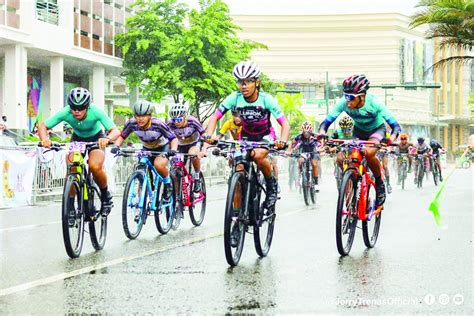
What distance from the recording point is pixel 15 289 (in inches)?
279

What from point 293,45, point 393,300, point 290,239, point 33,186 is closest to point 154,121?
point 290,239

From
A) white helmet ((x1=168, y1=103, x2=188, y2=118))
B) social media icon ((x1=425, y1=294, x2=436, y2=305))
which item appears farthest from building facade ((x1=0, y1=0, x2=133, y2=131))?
social media icon ((x1=425, y1=294, x2=436, y2=305))

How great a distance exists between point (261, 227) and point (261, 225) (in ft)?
0.63

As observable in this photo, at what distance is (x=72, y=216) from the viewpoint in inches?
356

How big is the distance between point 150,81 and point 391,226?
31.4 metres

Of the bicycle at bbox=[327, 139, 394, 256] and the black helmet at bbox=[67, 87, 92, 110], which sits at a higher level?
the black helmet at bbox=[67, 87, 92, 110]

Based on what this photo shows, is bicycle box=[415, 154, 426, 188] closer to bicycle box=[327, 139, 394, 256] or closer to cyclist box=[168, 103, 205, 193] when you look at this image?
cyclist box=[168, 103, 205, 193]

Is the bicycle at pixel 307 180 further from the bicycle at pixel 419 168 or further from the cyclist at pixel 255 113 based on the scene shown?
the bicycle at pixel 419 168

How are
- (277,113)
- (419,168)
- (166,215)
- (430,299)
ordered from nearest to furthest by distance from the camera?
(430,299), (277,113), (166,215), (419,168)

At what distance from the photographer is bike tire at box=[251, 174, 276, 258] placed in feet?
28.9

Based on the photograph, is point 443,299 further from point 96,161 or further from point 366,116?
point 96,161

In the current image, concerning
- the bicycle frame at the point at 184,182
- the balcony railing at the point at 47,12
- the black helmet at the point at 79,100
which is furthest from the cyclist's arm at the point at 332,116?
the balcony railing at the point at 47,12

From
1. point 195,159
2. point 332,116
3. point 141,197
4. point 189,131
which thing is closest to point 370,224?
point 332,116

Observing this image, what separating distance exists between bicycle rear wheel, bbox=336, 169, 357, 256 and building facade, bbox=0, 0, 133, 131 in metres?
29.7
